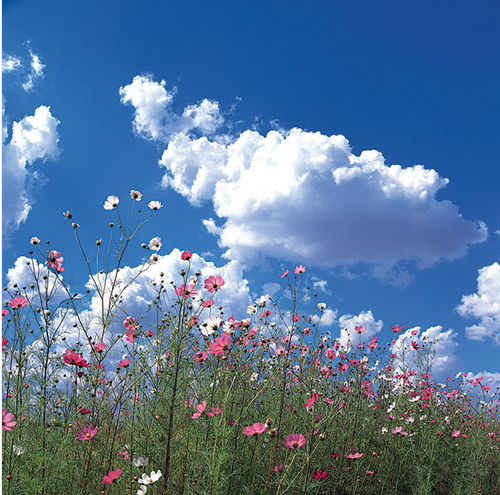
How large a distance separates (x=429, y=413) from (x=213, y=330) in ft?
11.0

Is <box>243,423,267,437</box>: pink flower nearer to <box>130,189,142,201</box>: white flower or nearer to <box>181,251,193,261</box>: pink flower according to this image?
<box>181,251,193,261</box>: pink flower

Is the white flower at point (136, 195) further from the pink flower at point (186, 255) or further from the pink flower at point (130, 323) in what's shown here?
the pink flower at point (130, 323)

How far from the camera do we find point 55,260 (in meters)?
2.43

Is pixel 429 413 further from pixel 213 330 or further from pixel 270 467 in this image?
pixel 213 330

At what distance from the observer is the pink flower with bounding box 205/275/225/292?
236 centimetres

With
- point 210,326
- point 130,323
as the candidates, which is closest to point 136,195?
point 130,323

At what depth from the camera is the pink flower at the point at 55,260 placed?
2418 millimetres

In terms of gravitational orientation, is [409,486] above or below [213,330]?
below

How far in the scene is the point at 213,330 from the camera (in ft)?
6.91

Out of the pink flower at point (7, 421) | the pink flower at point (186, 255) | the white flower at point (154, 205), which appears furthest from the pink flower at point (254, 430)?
the white flower at point (154, 205)

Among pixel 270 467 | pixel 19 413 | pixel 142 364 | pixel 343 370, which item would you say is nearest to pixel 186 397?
pixel 142 364

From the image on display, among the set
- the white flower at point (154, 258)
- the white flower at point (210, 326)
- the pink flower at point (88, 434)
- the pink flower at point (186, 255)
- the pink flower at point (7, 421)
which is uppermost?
the white flower at point (154, 258)

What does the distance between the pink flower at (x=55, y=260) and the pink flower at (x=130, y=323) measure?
54cm

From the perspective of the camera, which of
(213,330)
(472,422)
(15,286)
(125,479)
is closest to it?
(213,330)
